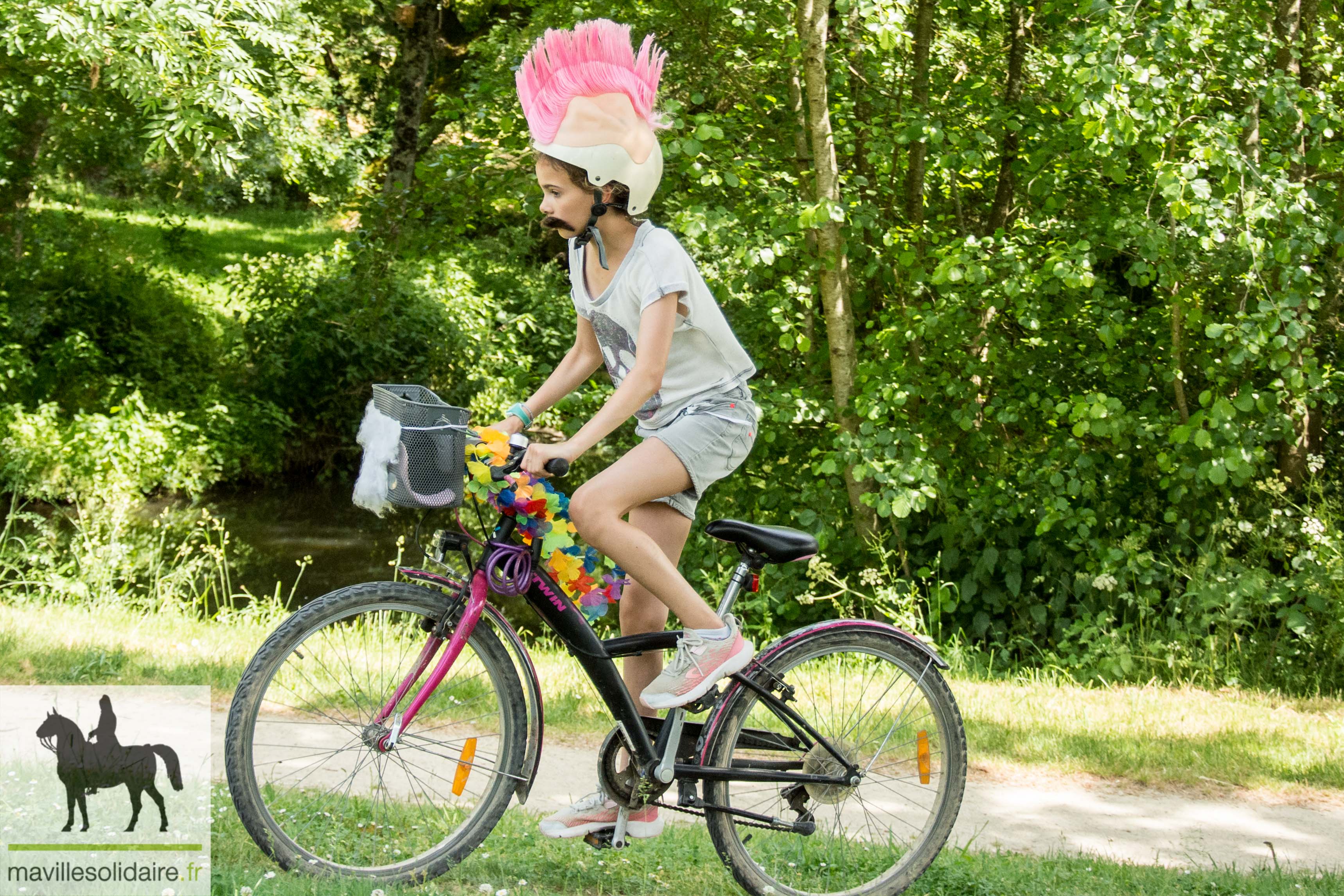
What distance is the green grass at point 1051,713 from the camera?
501 centimetres

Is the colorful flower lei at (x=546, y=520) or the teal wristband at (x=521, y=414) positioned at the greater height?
the teal wristband at (x=521, y=414)

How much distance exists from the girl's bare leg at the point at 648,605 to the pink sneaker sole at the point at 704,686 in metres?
0.12

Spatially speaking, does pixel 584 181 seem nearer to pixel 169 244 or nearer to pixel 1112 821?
pixel 1112 821

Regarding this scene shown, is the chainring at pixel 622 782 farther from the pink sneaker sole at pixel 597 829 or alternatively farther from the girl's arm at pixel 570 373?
the girl's arm at pixel 570 373

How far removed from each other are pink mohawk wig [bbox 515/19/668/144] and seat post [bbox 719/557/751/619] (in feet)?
3.88

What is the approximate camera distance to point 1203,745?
→ 17.1 feet

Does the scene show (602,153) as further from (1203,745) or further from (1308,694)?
(1308,694)

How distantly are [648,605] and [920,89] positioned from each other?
18.2ft

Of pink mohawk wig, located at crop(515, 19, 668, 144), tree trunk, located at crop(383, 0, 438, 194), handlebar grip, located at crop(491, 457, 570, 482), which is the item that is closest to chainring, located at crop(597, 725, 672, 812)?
handlebar grip, located at crop(491, 457, 570, 482)

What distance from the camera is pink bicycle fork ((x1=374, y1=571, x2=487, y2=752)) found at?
10.2 feet

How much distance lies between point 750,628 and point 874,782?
15.5ft

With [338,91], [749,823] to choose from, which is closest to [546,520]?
[749,823]

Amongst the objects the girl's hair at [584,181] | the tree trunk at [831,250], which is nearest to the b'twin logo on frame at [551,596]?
the girl's hair at [584,181]

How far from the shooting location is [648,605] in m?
3.35
